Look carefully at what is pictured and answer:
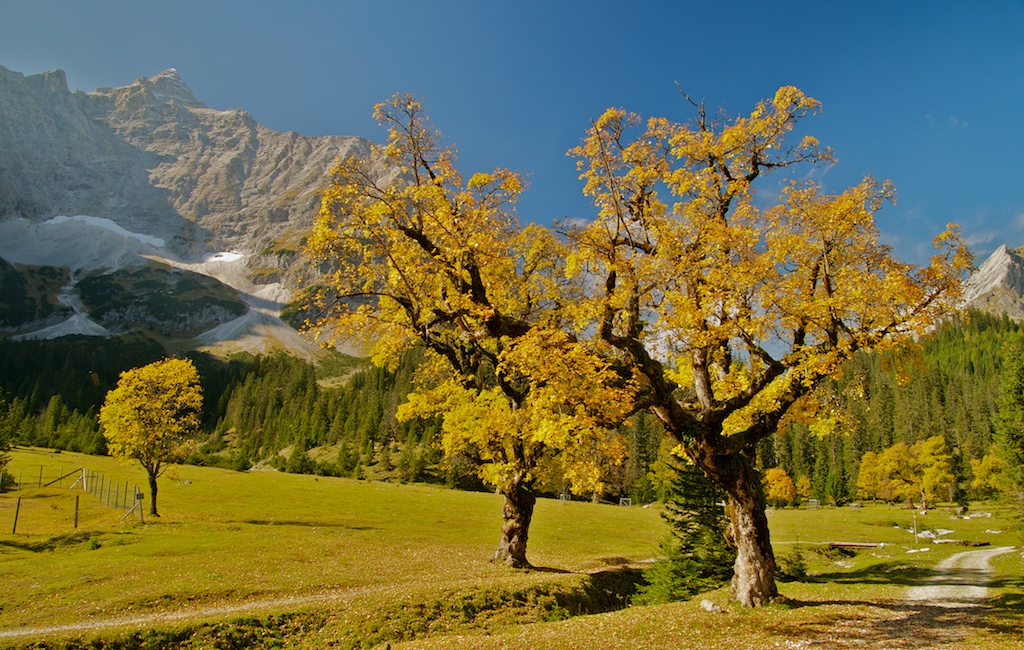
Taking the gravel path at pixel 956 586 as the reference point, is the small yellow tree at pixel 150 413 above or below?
above

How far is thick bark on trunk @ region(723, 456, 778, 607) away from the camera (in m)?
15.9

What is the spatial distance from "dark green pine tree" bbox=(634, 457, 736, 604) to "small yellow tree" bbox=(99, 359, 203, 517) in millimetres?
33787

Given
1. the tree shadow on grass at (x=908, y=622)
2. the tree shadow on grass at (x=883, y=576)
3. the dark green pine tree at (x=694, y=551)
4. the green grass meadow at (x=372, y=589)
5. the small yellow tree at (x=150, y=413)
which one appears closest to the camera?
the tree shadow on grass at (x=908, y=622)

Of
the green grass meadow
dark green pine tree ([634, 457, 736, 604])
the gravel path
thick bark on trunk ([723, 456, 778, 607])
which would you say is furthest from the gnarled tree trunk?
the gravel path

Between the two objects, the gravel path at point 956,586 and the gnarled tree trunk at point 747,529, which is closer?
the gnarled tree trunk at point 747,529

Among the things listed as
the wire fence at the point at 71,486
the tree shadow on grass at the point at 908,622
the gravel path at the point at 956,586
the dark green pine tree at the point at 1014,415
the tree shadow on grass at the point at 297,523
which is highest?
the dark green pine tree at the point at 1014,415

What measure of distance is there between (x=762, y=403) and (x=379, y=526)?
4010 centimetres

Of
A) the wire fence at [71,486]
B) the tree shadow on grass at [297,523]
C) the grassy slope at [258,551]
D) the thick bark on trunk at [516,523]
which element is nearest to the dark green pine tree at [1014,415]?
the grassy slope at [258,551]

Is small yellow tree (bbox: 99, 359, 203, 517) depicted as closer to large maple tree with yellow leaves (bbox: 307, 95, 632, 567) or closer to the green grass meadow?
the green grass meadow

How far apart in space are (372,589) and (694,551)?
14.1 m

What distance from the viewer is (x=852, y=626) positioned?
13.7 metres

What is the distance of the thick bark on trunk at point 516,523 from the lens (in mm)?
25312

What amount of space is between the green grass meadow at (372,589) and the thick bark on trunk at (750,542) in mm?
676

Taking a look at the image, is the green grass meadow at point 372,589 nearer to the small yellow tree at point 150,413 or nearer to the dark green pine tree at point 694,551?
the dark green pine tree at point 694,551
